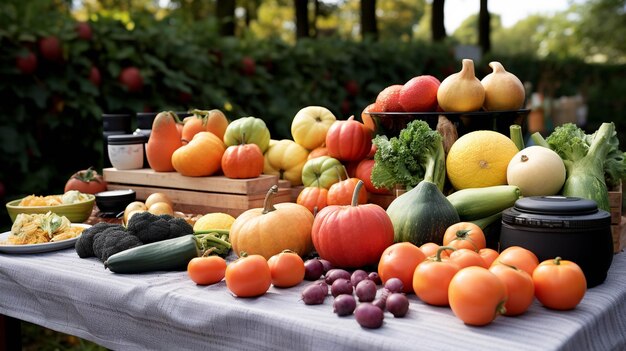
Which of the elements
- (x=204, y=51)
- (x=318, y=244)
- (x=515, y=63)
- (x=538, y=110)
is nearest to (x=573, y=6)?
(x=515, y=63)

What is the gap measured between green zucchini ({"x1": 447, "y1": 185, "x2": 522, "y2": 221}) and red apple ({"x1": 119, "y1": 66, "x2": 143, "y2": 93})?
3.43 m

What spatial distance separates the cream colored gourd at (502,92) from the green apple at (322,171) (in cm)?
69

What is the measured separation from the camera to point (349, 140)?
2762 millimetres

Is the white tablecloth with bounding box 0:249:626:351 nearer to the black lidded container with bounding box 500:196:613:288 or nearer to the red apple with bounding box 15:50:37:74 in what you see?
the black lidded container with bounding box 500:196:613:288

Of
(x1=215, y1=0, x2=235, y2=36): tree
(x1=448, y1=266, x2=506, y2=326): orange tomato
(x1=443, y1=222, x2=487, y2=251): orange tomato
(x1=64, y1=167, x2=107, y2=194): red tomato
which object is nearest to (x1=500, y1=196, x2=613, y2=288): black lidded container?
(x1=443, y1=222, x2=487, y2=251): orange tomato

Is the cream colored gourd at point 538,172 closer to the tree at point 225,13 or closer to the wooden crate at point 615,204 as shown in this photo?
the wooden crate at point 615,204

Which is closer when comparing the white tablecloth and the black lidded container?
the white tablecloth

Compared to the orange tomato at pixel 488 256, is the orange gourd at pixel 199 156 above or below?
above

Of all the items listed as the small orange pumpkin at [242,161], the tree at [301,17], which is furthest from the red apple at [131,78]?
the tree at [301,17]

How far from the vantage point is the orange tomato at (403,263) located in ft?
5.69

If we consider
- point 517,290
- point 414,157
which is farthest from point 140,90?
point 517,290

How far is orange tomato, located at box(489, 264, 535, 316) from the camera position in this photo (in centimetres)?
151

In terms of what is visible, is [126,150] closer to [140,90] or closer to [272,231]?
[272,231]

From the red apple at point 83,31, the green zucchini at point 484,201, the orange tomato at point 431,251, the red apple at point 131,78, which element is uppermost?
the red apple at point 83,31
